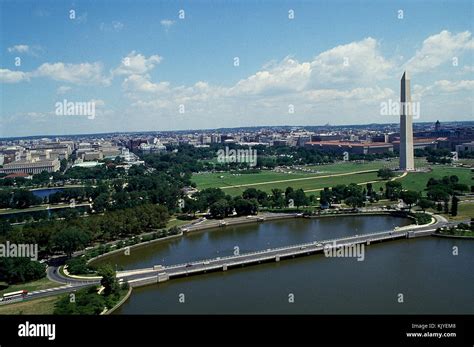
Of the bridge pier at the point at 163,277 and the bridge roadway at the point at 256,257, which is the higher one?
the bridge roadway at the point at 256,257

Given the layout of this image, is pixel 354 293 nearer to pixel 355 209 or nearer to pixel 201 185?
pixel 355 209

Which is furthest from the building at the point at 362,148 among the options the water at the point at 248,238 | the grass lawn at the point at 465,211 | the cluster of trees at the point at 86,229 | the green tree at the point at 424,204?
the cluster of trees at the point at 86,229

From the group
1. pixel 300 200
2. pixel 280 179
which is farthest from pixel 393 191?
pixel 280 179

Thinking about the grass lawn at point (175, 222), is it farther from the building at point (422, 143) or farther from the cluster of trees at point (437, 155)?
the building at point (422, 143)

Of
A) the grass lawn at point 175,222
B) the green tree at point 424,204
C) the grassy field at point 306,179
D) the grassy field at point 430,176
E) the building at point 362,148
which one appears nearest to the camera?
the green tree at point 424,204

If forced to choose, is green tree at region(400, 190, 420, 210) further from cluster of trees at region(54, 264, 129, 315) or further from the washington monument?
cluster of trees at region(54, 264, 129, 315)
